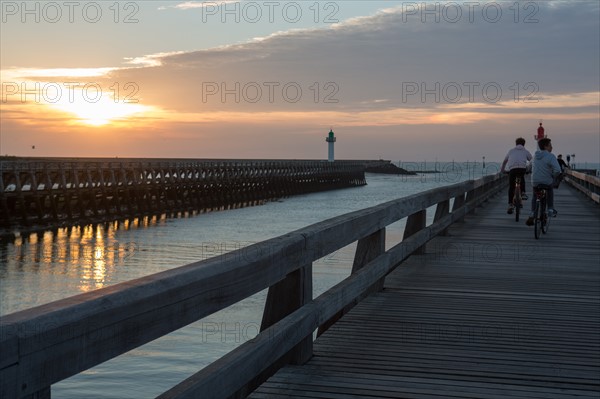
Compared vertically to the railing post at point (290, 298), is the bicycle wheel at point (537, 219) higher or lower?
lower

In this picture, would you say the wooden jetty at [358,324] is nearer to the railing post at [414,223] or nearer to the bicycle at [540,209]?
the railing post at [414,223]

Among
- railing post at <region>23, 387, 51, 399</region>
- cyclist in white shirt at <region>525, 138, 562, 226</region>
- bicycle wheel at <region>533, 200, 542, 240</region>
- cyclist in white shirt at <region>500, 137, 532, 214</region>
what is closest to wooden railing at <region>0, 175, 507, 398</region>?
railing post at <region>23, 387, 51, 399</region>

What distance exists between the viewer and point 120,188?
147 ft

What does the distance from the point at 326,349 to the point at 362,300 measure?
2.01 meters

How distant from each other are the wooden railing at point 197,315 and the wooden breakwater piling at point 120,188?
3100 cm

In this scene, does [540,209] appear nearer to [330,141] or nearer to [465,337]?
[465,337]

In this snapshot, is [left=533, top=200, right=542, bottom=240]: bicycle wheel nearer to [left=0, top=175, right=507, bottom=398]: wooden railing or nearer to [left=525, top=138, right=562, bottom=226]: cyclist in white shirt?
[left=525, top=138, right=562, bottom=226]: cyclist in white shirt

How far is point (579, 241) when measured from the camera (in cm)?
1398

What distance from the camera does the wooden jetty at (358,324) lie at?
2232 mm

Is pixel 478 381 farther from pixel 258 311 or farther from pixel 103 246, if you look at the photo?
pixel 103 246

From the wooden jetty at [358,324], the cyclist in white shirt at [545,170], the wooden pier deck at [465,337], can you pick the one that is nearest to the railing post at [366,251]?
the wooden jetty at [358,324]

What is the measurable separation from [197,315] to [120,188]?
4292cm

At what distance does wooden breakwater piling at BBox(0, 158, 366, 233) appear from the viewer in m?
35.4

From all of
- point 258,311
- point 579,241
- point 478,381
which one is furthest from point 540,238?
point 478,381
